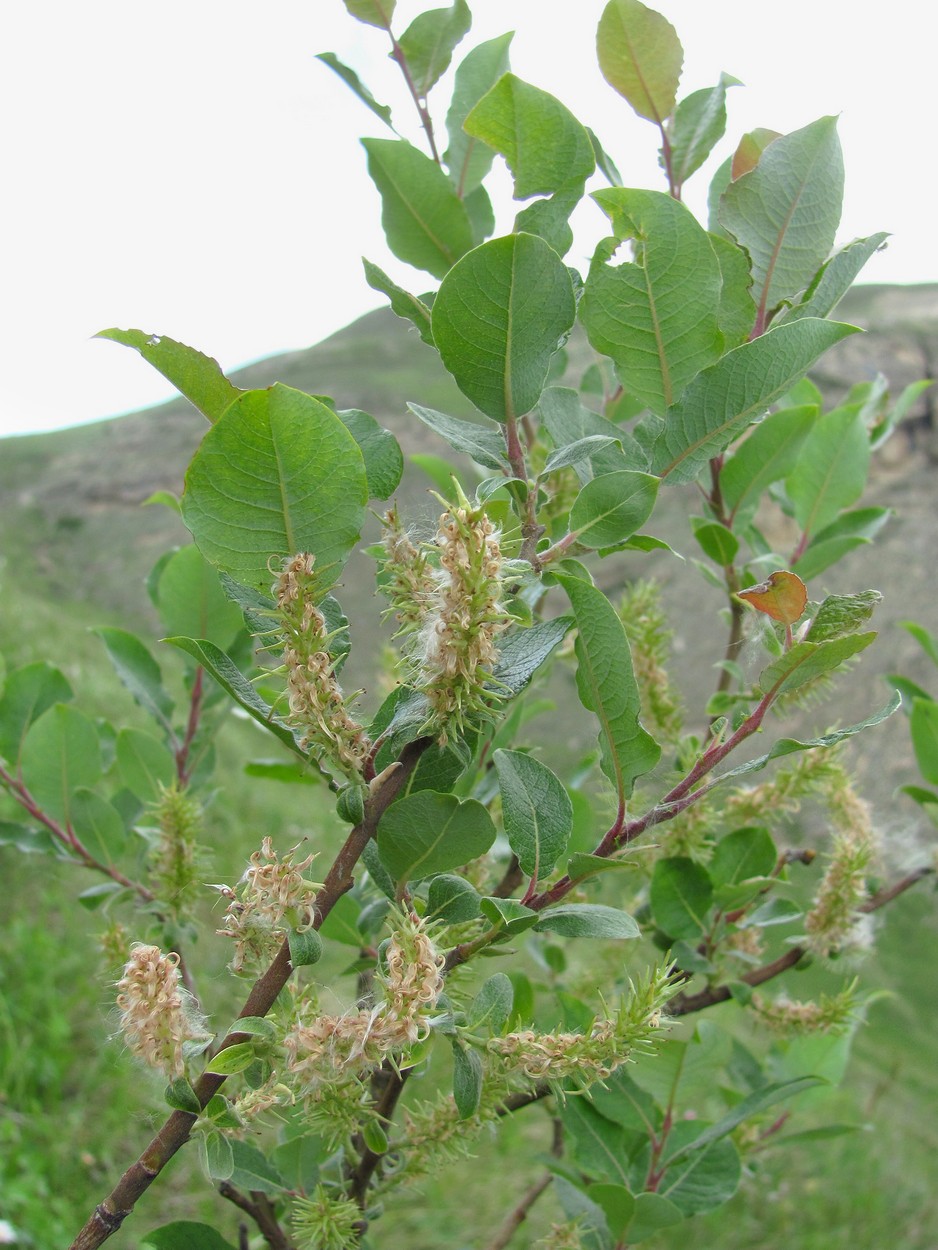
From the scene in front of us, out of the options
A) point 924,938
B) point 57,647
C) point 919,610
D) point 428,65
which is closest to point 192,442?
point 57,647

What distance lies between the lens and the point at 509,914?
1.80 ft

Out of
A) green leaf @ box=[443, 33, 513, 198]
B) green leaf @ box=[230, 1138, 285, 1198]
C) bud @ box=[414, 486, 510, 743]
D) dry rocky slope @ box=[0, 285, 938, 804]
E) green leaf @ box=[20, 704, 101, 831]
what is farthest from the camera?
dry rocky slope @ box=[0, 285, 938, 804]

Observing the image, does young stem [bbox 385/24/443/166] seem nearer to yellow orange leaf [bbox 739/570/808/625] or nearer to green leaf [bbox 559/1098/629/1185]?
yellow orange leaf [bbox 739/570/808/625]

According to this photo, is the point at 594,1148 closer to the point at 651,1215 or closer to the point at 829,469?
the point at 651,1215

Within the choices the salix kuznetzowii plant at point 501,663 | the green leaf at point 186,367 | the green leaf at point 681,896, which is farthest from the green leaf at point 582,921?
the green leaf at point 186,367

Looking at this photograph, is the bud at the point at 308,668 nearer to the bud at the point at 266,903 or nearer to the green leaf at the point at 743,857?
the bud at the point at 266,903

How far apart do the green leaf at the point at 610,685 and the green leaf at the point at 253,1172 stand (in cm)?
38

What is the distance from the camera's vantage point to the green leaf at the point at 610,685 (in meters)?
0.52

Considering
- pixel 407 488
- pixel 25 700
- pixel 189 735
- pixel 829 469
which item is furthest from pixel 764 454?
pixel 407 488

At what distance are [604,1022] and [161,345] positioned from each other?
0.42m

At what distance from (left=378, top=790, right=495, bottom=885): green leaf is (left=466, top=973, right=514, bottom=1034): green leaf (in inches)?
3.4

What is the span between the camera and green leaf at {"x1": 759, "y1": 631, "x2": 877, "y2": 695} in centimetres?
50

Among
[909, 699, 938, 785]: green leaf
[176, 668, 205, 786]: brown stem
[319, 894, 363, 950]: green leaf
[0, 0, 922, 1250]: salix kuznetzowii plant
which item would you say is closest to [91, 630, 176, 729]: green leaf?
[176, 668, 205, 786]: brown stem

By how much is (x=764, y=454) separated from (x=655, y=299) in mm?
348
